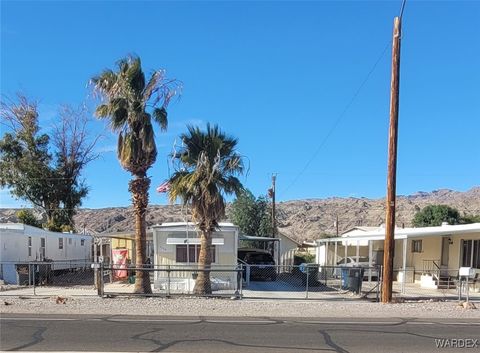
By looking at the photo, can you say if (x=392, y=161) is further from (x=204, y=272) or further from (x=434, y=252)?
(x=434, y=252)

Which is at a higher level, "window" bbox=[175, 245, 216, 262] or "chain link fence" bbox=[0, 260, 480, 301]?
"window" bbox=[175, 245, 216, 262]

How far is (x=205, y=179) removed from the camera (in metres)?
19.9

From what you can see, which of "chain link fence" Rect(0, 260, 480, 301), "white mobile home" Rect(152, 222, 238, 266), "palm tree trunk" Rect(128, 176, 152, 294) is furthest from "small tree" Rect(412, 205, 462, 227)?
"palm tree trunk" Rect(128, 176, 152, 294)

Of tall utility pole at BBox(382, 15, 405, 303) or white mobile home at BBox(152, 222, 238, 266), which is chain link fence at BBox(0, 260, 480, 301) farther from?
white mobile home at BBox(152, 222, 238, 266)

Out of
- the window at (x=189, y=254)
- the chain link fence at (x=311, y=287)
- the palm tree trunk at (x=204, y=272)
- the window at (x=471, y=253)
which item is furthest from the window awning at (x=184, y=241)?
the window at (x=471, y=253)

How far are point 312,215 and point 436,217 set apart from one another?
54025 mm

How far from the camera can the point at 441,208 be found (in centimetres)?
5859

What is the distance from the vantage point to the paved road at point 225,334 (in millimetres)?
9734

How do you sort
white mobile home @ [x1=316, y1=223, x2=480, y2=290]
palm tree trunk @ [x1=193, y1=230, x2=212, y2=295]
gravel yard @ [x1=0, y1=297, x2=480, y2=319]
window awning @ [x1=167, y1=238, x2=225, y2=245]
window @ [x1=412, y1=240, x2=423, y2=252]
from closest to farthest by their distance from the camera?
gravel yard @ [x1=0, y1=297, x2=480, y2=319], palm tree trunk @ [x1=193, y1=230, x2=212, y2=295], window awning @ [x1=167, y1=238, x2=225, y2=245], white mobile home @ [x1=316, y1=223, x2=480, y2=290], window @ [x1=412, y1=240, x2=423, y2=252]

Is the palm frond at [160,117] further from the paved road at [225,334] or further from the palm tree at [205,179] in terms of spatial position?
the paved road at [225,334]

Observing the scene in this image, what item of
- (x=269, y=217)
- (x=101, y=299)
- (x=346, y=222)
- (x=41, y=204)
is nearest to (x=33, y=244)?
(x=101, y=299)

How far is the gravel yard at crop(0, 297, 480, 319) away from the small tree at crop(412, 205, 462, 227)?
40242mm

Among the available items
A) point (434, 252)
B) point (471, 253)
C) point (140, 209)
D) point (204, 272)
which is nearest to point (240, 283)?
point (204, 272)

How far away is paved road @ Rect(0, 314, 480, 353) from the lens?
9.73m
